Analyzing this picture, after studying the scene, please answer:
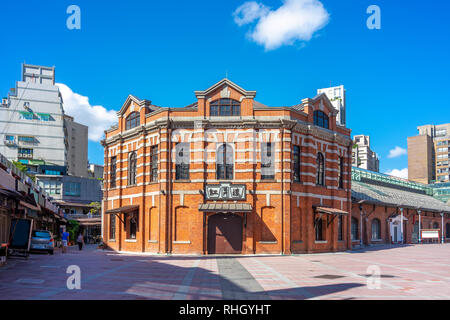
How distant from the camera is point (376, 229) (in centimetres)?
4766

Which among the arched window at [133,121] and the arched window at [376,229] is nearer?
the arched window at [133,121]

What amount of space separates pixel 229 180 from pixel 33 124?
70301 mm

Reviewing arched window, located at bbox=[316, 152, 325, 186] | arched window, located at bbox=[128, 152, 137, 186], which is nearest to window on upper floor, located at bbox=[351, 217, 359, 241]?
arched window, located at bbox=[316, 152, 325, 186]

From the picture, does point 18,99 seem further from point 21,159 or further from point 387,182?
point 387,182

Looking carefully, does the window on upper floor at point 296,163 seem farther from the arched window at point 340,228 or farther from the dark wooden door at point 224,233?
the arched window at point 340,228

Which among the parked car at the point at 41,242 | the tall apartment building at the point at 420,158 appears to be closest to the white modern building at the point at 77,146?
the parked car at the point at 41,242

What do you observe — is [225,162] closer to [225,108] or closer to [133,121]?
[225,108]

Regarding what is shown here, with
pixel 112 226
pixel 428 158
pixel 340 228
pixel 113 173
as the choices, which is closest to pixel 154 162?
pixel 113 173

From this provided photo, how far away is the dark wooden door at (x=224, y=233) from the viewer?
31094mm

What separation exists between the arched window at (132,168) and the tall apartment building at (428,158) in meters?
118

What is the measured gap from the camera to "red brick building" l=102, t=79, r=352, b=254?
31156 millimetres

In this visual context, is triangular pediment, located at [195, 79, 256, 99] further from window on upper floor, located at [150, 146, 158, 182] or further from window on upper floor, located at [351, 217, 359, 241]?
window on upper floor, located at [351, 217, 359, 241]
